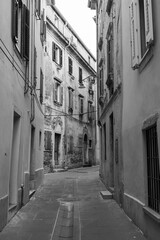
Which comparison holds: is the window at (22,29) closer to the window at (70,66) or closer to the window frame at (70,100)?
the window frame at (70,100)

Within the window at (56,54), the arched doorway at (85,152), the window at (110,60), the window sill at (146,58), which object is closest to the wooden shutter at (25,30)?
the window at (110,60)

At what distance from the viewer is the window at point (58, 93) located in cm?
2113

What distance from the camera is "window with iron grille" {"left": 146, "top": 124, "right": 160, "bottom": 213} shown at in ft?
16.6

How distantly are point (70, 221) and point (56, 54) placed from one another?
54.0ft

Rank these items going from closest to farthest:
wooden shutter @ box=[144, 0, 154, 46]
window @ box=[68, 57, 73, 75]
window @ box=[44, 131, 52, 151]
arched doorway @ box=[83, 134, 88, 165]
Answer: wooden shutter @ box=[144, 0, 154, 46] → window @ box=[44, 131, 52, 151] → window @ box=[68, 57, 73, 75] → arched doorway @ box=[83, 134, 88, 165]

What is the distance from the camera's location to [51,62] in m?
20.3

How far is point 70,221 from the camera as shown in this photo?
669cm

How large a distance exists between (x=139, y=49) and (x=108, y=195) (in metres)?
5.12

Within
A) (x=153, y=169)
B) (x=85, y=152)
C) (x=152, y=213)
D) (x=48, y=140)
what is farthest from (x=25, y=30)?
(x=85, y=152)

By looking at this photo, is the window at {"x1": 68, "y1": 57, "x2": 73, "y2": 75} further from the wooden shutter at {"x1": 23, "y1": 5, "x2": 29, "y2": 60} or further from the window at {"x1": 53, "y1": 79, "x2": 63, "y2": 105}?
the wooden shutter at {"x1": 23, "y1": 5, "x2": 29, "y2": 60}

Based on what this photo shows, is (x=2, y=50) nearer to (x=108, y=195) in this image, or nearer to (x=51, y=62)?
(x=108, y=195)

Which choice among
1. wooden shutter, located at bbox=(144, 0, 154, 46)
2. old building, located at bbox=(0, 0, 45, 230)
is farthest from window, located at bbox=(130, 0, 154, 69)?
old building, located at bbox=(0, 0, 45, 230)

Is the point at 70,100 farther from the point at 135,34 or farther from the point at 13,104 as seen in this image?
the point at 135,34

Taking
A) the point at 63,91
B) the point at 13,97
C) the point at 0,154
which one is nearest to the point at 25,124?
the point at 13,97
